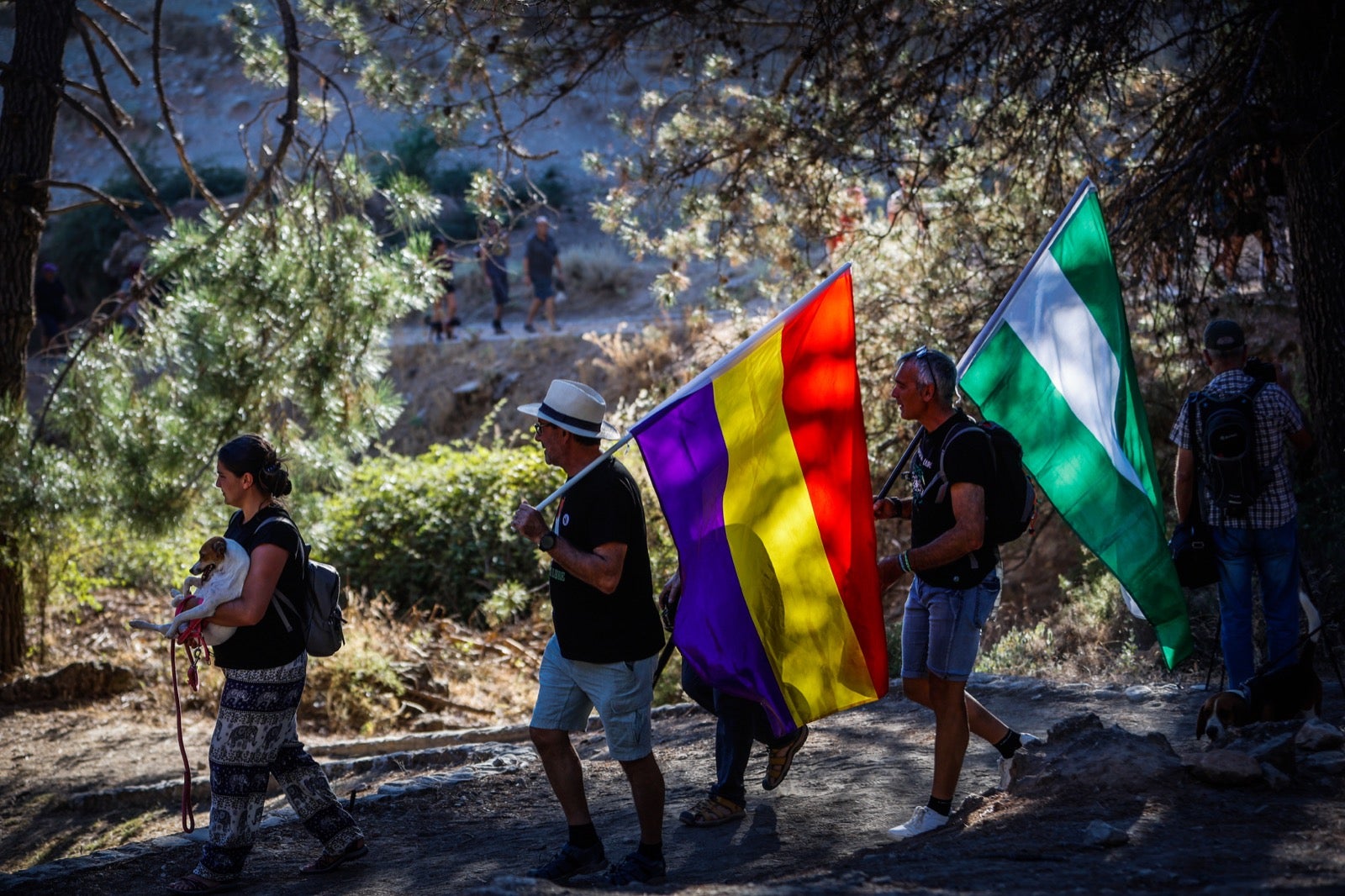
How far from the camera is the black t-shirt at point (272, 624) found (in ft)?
15.8

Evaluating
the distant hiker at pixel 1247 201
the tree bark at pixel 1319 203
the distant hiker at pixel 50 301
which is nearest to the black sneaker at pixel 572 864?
the tree bark at pixel 1319 203

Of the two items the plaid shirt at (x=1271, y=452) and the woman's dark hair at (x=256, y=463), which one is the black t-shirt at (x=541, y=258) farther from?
the woman's dark hair at (x=256, y=463)

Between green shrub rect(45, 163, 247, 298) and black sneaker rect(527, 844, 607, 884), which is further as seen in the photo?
green shrub rect(45, 163, 247, 298)

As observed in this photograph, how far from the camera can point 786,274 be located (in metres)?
11.9

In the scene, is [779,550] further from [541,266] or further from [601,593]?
[541,266]

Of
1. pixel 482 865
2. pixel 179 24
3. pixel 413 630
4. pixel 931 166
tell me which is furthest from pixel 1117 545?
pixel 179 24

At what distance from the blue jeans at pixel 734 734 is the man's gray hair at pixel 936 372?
1.47 metres

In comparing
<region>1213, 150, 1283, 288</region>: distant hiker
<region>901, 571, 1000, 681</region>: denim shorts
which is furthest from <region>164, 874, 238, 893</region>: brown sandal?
<region>1213, 150, 1283, 288</region>: distant hiker

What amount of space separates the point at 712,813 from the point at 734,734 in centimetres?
33

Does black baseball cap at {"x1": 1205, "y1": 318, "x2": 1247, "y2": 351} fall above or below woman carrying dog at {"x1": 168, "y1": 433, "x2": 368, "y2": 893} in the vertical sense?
above

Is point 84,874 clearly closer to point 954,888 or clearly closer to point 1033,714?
point 954,888

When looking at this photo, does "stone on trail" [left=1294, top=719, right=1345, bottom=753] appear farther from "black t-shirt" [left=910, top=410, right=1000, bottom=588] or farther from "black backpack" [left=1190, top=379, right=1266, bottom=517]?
"black t-shirt" [left=910, top=410, right=1000, bottom=588]

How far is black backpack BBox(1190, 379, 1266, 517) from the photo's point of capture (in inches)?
218

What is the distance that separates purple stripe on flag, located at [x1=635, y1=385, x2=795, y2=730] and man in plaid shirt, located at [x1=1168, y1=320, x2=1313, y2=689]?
87.1 inches
